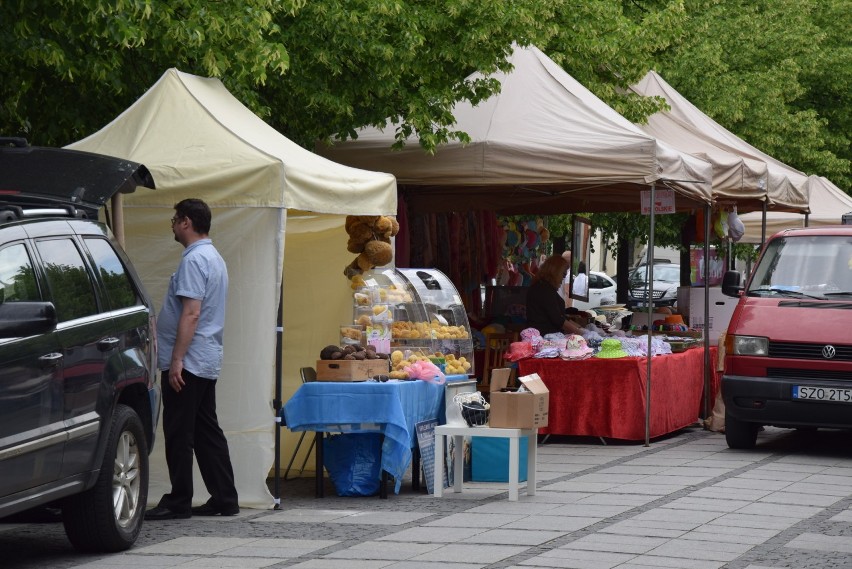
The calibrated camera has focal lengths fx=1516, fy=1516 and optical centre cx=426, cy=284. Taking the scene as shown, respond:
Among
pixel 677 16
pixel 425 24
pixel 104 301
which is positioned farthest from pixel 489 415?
pixel 677 16

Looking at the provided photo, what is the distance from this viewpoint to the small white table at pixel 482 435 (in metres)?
10.2

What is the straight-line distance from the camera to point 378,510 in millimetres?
9828

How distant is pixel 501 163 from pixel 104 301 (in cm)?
669

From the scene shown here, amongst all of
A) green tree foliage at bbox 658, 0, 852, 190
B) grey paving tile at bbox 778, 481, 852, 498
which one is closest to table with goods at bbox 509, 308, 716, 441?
grey paving tile at bbox 778, 481, 852, 498

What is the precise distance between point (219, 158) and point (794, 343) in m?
5.80

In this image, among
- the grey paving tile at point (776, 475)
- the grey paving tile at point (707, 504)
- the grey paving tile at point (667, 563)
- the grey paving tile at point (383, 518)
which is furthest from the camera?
the grey paving tile at point (776, 475)

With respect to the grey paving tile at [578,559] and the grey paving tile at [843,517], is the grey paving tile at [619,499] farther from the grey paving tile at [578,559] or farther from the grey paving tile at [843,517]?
the grey paving tile at [578,559]

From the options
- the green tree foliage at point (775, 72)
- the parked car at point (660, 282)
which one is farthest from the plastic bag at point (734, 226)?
the parked car at point (660, 282)

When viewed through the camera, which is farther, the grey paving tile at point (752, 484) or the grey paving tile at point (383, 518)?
the grey paving tile at point (752, 484)

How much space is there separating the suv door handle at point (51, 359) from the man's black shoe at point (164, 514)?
2247mm

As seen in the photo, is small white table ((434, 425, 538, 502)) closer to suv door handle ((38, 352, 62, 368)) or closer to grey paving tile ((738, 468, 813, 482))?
grey paving tile ((738, 468, 813, 482))

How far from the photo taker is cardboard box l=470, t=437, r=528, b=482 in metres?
11.2

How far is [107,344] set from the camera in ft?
26.0

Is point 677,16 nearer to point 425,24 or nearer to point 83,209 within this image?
point 425,24
